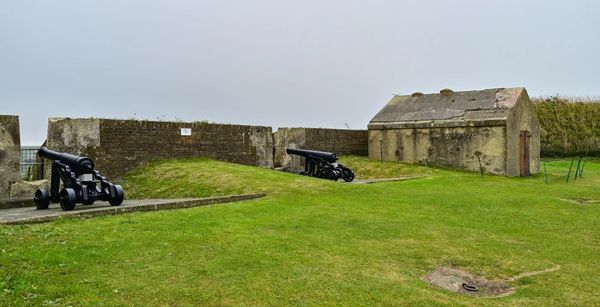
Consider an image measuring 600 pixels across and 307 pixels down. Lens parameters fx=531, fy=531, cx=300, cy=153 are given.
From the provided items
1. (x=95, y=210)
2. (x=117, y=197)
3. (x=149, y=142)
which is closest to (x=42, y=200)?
(x=117, y=197)

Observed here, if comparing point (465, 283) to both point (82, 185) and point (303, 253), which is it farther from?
point (82, 185)

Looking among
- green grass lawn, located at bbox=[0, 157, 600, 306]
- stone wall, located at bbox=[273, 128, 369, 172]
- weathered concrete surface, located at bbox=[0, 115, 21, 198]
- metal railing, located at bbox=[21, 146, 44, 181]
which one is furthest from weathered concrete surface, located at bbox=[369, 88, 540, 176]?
weathered concrete surface, located at bbox=[0, 115, 21, 198]

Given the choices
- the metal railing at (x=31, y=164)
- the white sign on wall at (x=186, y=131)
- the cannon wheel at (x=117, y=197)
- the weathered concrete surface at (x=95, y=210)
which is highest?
the white sign on wall at (x=186, y=131)

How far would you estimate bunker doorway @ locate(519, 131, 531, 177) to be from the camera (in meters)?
20.0

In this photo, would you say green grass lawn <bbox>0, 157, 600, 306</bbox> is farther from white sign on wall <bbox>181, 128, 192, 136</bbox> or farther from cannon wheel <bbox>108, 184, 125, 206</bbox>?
white sign on wall <bbox>181, 128, 192, 136</bbox>

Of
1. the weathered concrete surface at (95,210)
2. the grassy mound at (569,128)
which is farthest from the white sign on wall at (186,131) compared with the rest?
the grassy mound at (569,128)

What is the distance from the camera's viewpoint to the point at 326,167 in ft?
52.0

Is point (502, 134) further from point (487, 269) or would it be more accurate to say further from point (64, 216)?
point (64, 216)

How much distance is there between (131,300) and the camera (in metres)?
4.20

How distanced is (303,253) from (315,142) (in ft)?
45.4

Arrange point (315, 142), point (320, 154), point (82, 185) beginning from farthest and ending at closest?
point (315, 142) → point (320, 154) → point (82, 185)

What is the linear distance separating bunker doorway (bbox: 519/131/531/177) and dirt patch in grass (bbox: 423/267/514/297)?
1576 cm

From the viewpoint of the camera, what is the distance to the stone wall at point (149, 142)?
41.8 feet

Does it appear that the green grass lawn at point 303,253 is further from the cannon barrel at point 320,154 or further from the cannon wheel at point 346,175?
the cannon barrel at point 320,154
